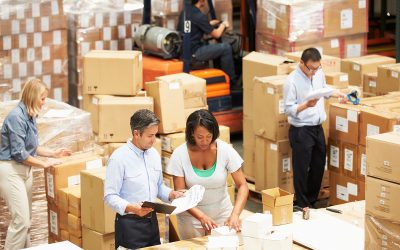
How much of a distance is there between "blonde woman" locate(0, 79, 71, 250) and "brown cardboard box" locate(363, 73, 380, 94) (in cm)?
423

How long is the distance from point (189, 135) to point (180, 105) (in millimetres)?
2864

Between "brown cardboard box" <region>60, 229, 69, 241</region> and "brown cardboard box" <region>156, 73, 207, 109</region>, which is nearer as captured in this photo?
"brown cardboard box" <region>60, 229, 69, 241</region>

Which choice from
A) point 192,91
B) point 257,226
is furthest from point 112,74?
point 257,226

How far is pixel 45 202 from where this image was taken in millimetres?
9422

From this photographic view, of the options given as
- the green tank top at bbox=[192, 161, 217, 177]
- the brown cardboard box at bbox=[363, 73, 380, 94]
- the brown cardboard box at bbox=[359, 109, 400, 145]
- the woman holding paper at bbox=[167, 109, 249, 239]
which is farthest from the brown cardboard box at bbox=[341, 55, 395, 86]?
the green tank top at bbox=[192, 161, 217, 177]

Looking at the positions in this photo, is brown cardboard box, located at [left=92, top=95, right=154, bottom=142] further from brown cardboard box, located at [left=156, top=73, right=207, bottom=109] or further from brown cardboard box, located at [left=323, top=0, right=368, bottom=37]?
brown cardboard box, located at [left=323, top=0, right=368, bottom=37]

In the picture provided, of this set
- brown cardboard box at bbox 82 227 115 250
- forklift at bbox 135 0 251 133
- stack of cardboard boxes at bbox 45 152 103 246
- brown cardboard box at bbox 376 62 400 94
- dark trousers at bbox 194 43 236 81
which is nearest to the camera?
brown cardboard box at bbox 82 227 115 250

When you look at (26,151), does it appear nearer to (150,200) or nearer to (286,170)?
(150,200)

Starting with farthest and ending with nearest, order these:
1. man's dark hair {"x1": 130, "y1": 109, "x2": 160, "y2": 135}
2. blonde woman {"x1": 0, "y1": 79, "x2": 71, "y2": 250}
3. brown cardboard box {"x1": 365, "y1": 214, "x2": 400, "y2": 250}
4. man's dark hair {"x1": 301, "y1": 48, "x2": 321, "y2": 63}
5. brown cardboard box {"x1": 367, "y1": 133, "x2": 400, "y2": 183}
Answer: man's dark hair {"x1": 301, "y1": 48, "x2": 321, "y2": 63} → blonde woman {"x1": 0, "y1": 79, "x2": 71, "y2": 250} → man's dark hair {"x1": 130, "y1": 109, "x2": 160, "y2": 135} → brown cardboard box {"x1": 365, "y1": 214, "x2": 400, "y2": 250} → brown cardboard box {"x1": 367, "y1": 133, "x2": 400, "y2": 183}

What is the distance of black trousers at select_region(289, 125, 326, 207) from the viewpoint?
33.1 feet

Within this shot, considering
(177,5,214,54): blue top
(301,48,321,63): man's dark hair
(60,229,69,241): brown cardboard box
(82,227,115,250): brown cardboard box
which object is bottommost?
(60,229,69,241): brown cardboard box

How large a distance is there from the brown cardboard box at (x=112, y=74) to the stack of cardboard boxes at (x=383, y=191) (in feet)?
13.8

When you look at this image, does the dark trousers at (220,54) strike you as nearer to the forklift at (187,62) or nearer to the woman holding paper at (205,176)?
the forklift at (187,62)

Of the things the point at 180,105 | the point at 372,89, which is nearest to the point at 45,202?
the point at 180,105
